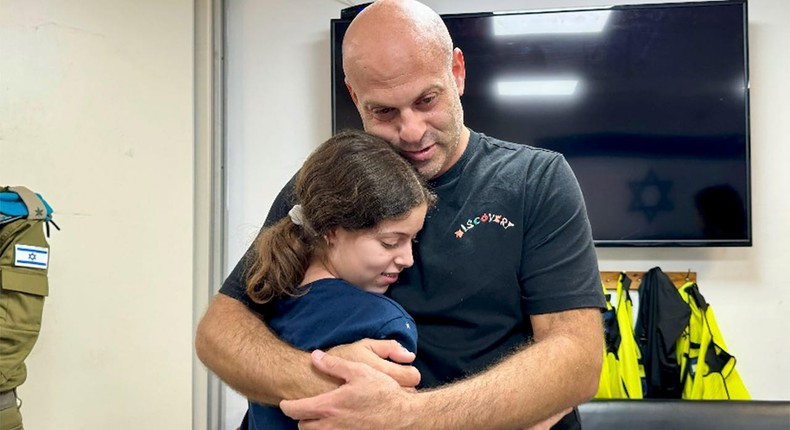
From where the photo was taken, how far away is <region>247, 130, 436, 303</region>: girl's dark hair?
3.85 feet

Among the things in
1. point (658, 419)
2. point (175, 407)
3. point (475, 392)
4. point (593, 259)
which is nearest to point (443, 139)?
point (593, 259)

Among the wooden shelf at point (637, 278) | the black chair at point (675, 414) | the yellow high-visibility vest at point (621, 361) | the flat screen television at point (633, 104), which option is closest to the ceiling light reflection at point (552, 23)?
the flat screen television at point (633, 104)

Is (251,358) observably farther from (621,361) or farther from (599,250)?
(599,250)

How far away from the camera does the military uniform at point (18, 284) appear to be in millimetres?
1929

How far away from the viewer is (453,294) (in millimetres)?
1208

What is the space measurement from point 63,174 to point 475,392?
1.81 meters

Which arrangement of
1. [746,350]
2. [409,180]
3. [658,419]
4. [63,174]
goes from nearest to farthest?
[409,180]
[658,419]
[63,174]
[746,350]

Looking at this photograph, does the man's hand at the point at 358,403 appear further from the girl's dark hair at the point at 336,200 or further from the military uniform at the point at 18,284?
the military uniform at the point at 18,284

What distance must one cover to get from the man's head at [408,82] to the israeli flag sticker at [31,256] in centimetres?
122

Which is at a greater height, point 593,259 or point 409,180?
point 409,180

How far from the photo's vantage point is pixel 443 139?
1271mm

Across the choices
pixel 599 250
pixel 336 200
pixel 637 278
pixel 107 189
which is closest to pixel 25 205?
pixel 107 189

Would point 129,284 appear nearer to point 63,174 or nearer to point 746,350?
point 63,174

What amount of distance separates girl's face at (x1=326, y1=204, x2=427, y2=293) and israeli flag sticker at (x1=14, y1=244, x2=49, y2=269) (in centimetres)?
119
